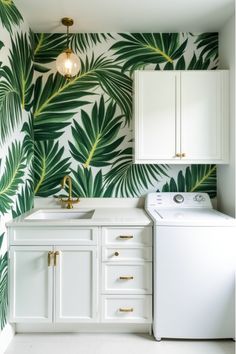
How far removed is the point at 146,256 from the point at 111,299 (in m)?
0.40

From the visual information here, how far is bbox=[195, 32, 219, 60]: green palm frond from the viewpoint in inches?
96.8

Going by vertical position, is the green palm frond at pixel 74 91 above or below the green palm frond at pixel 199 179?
above

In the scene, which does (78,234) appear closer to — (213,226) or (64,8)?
(213,226)

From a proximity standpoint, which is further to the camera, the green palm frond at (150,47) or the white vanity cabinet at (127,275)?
the green palm frond at (150,47)

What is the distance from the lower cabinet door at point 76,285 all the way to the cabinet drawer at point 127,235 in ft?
0.47

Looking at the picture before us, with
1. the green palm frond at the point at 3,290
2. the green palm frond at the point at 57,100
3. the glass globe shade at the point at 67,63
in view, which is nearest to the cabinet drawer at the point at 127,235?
the green palm frond at the point at 3,290

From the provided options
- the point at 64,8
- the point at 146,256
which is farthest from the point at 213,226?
the point at 64,8

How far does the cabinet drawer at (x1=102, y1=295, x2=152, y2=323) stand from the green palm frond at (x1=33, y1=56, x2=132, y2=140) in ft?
4.99

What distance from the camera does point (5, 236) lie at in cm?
190

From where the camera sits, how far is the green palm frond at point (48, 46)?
246 centimetres

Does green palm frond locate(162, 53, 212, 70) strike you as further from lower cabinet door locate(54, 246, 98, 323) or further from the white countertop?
lower cabinet door locate(54, 246, 98, 323)

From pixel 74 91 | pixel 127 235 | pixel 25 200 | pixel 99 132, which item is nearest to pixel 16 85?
pixel 74 91

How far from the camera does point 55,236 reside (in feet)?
6.35

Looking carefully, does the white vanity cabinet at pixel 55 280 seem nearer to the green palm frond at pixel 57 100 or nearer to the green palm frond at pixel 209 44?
the green palm frond at pixel 57 100
